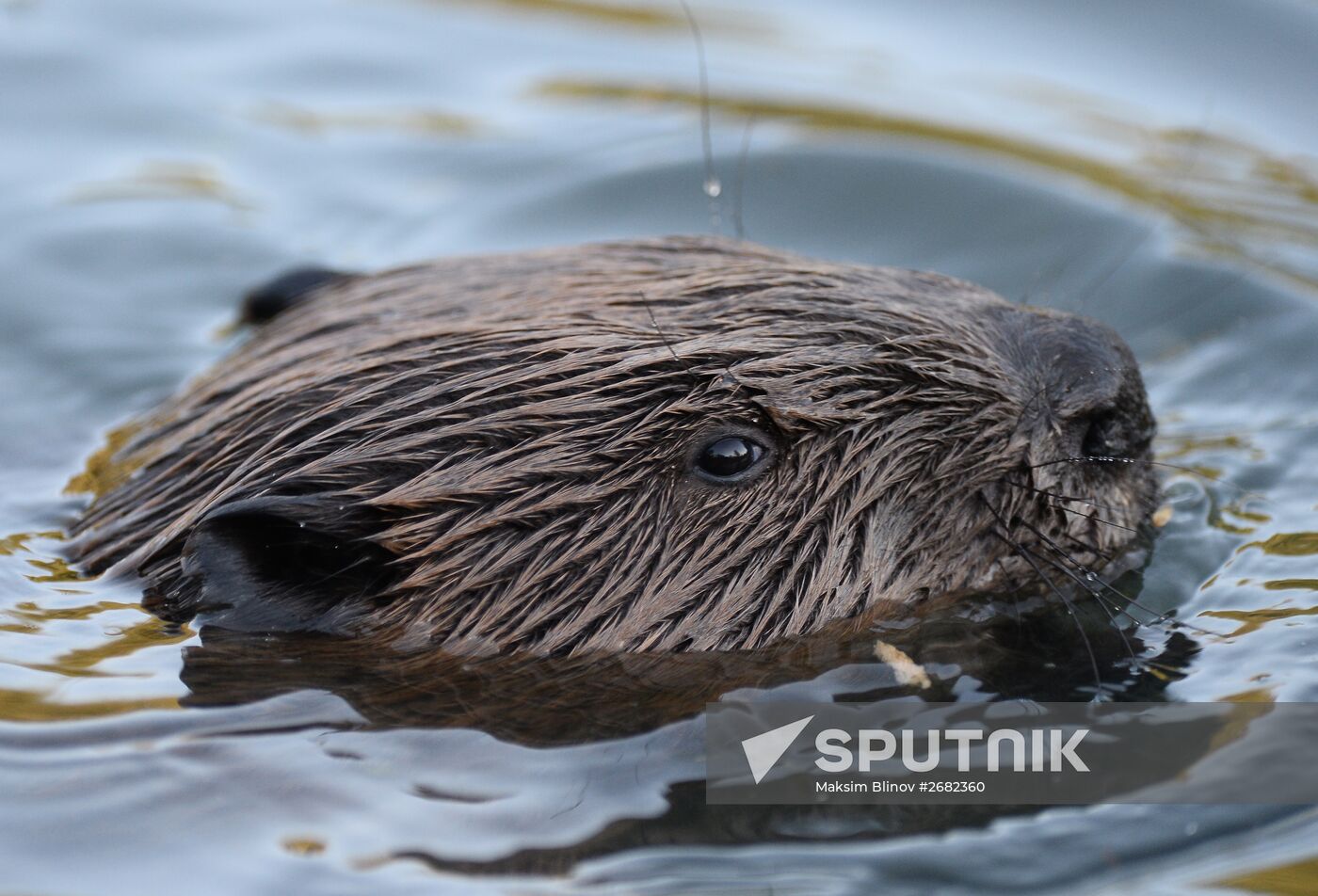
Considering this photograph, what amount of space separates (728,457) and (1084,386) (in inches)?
37.7

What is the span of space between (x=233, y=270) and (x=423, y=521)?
11.7 ft

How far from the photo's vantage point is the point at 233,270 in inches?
278

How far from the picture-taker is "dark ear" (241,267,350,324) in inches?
206

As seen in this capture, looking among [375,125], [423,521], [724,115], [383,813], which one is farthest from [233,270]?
[383,813]

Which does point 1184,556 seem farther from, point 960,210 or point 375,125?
point 375,125

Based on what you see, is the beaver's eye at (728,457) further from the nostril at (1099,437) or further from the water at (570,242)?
the nostril at (1099,437)

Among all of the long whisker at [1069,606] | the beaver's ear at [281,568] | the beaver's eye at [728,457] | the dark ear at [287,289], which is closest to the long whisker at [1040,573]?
the long whisker at [1069,606]

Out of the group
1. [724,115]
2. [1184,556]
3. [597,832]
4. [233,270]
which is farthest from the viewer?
[724,115]

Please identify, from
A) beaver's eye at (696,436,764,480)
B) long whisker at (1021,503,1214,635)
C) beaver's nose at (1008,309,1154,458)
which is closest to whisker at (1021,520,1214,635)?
long whisker at (1021,503,1214,635)

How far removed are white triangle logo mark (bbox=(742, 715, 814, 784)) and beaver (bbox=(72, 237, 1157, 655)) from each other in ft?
0.82

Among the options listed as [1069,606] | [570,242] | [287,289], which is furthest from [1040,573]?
[570,242]

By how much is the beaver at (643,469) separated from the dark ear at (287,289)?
93 centimetres

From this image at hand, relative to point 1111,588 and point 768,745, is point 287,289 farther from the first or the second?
point 1111,588

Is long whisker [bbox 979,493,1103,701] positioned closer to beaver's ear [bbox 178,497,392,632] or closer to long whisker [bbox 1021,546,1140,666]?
long whisker [bbox 1021,546,1140,666]
